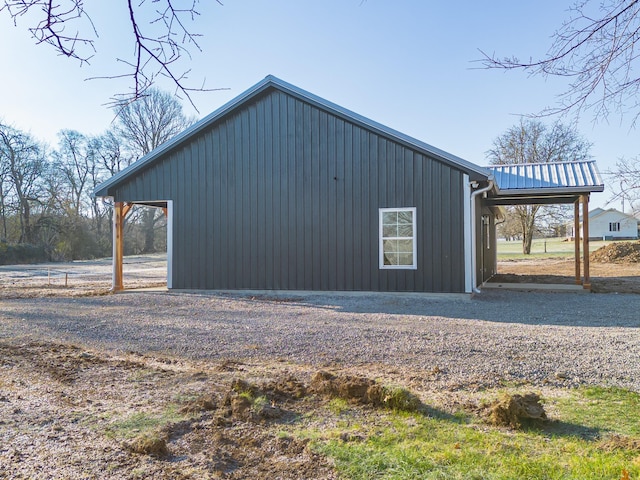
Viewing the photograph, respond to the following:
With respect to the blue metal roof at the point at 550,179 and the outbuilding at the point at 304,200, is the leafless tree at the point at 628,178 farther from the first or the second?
the blue metal roof at the point at 550,179

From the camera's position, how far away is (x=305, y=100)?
11.2 meters

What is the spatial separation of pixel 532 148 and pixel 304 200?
22948mm

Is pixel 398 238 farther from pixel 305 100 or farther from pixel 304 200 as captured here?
pixel 305 100

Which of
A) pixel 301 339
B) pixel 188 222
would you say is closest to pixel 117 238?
pixel 188 222

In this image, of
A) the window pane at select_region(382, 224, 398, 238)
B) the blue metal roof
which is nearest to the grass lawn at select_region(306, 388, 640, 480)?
the window pane at select_region(382, 224, 398, 238)

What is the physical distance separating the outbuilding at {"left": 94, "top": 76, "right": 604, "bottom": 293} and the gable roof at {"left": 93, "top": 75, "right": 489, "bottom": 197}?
0.09ft

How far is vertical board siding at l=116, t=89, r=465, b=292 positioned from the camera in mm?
10328

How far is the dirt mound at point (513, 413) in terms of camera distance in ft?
10.1

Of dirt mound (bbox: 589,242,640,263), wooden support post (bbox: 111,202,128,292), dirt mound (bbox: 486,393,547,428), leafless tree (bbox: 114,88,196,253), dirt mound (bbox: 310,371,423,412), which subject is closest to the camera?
dirt mound (bbox: 486,393,547,428)

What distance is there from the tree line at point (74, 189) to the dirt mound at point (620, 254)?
2644 cm

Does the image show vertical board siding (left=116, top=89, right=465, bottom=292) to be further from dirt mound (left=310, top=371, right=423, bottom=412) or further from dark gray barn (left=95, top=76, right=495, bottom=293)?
dirt mound (left=310, top=371, right=423, bottom=412)

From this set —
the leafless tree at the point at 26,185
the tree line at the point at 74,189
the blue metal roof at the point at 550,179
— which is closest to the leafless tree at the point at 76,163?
the tree line at the point at 74,189

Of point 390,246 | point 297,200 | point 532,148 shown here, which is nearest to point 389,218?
point 390,246

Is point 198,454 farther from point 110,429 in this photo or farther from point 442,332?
point 442,332
